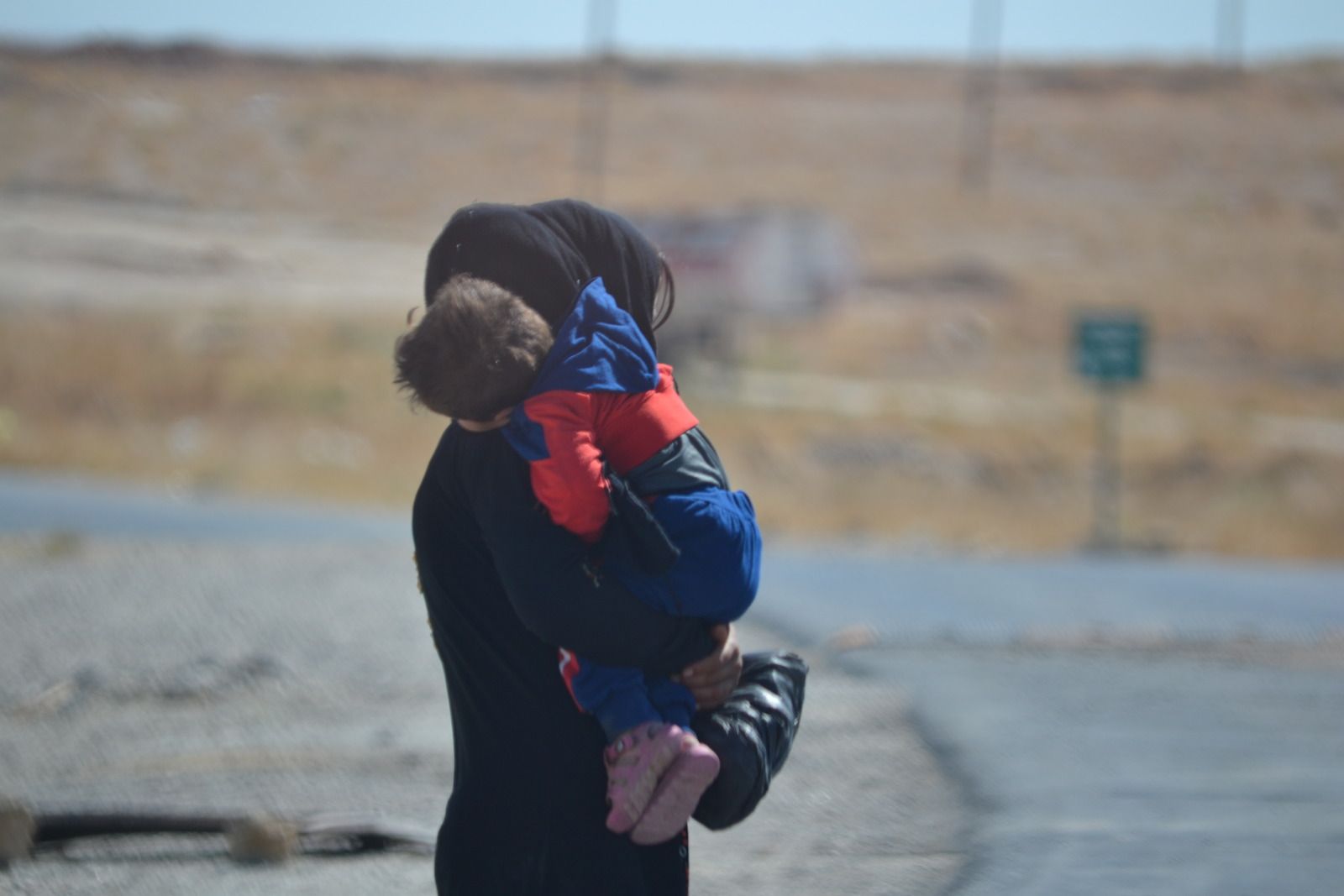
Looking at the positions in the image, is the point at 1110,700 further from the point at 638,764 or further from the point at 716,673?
the point at 638,764

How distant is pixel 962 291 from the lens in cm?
5116

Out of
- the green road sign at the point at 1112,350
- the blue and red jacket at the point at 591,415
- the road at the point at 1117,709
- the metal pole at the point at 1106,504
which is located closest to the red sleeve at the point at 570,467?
the blue and red jacket at the point at 591,415

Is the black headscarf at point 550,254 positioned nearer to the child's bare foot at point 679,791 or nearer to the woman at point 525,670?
the woman at point 525,670

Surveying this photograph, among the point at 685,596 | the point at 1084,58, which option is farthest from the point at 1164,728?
the point at 1084,58

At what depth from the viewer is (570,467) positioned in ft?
9.57

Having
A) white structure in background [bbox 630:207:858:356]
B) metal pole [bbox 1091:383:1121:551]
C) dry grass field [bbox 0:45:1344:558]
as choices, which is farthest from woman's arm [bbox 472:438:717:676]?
white structure in background [bbox 630:207:858:356]

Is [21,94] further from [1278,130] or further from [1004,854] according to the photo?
[1278,130]

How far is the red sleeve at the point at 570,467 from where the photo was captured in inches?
115

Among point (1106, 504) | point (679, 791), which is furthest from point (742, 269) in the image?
point (679, 791)

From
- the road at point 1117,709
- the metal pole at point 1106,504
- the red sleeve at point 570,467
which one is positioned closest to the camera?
the red sleeve at point 570,467

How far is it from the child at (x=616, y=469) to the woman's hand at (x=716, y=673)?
2.6 inches

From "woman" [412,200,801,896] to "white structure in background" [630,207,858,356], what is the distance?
29.4 m

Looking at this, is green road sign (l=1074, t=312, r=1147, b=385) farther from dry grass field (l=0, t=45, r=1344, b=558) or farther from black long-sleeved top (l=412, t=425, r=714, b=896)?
black long-sleeved top (l=412, t=425, r=714, b=896)

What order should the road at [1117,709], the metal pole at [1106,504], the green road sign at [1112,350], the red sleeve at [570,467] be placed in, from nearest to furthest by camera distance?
the red sleeve at [570,467] < the road at [1117,709] < the green road sign at [1112,350] < the metal pole at [1106,504]
